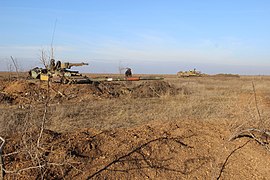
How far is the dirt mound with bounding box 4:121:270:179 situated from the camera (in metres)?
3.85

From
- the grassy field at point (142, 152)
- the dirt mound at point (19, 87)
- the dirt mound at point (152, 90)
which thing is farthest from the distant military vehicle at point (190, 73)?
the grassy field at point (142, 152)

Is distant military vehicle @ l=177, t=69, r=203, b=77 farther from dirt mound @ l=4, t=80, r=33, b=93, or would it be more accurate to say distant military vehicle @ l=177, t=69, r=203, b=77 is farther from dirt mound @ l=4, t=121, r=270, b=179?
dirt mound @ l=4, t=121, r=270, b=179

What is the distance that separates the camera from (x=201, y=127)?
231 inches

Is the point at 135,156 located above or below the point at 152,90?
below

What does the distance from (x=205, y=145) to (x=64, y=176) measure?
2475 millimetres

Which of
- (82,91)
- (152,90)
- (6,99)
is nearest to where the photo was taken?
(6,99)

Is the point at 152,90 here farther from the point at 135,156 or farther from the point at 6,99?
the point at 135,156

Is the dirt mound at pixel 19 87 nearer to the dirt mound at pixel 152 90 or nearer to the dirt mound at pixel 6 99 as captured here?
the dirt mound at pixel 6 99

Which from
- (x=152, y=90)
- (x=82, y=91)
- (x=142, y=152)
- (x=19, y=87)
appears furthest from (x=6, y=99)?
(x=142, y=152)

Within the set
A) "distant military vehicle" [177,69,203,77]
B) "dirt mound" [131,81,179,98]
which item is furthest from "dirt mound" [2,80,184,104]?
"distant military vehicle" [177,69,203,77]

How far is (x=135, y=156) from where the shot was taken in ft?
14.4

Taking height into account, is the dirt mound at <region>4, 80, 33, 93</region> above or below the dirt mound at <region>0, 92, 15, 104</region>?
above

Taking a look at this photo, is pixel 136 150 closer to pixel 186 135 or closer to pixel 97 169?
pixel 97 169

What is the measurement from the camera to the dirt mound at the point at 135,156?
12.6ft
